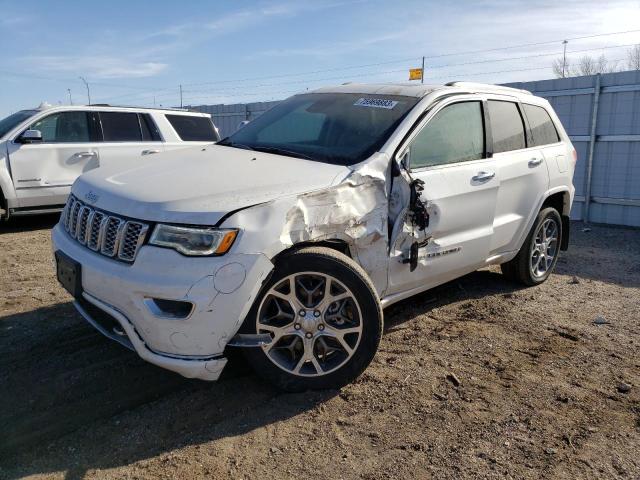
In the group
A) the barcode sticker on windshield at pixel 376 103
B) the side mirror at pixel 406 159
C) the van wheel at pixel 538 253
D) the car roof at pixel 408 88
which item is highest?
the car roof at pixel 408 88

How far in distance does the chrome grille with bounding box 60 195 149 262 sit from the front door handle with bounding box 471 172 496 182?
2554mm

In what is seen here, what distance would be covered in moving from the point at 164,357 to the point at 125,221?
749 mm

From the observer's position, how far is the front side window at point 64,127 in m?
8.12

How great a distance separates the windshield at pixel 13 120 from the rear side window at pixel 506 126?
257 inches

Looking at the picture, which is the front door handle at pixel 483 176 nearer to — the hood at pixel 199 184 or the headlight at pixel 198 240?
the hood at pixel 199 184

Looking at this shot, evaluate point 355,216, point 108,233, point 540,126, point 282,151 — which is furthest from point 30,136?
point 540,126

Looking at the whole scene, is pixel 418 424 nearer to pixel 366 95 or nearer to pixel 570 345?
pixel 570 345

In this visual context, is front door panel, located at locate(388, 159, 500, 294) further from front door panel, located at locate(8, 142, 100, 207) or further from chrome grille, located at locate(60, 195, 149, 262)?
front door panel, located at locate(8, 142, 100, 207)

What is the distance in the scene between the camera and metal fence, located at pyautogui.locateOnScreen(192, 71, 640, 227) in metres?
9.28

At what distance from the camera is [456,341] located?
4203 millimetres

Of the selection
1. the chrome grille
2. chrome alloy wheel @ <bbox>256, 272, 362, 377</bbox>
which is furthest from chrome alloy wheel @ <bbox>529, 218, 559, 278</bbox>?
the chrome grille

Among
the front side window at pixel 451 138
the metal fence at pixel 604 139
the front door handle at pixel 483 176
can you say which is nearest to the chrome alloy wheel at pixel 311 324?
the front side window at pixel 451 138

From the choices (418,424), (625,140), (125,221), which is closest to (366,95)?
(125,221)

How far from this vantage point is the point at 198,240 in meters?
2.86
